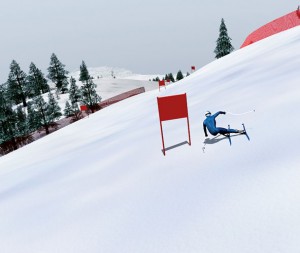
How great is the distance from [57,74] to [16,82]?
483 inches

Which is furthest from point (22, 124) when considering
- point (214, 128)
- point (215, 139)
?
point (214, 128)

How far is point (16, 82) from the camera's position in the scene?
69.0 meters

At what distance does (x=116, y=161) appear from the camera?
8.19 metres

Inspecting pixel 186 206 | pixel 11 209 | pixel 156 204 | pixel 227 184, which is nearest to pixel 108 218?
pixel 156 204

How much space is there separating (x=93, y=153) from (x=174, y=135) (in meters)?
3.01

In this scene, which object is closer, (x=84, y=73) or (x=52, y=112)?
(x=52, y=112)

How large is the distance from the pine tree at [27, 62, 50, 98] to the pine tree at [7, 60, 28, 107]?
417cm

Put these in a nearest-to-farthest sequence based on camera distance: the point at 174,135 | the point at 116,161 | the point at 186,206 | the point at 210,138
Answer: the point at 186,206, the point at 210,138, the point at 116,161, the point at 174,135

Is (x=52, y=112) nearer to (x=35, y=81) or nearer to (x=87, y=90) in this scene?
(x=87, y=90)

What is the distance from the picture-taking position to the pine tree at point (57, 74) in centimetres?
7862

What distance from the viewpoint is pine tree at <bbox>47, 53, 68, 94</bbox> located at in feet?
258

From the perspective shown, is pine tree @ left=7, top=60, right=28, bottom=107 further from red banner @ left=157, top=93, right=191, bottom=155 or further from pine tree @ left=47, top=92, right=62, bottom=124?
red banner @ left=157, top=93, right=191, bottom=155

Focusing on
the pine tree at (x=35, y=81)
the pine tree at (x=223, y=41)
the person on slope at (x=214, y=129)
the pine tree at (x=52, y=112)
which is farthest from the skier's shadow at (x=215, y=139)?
the pine tree at (x=35, y=81)

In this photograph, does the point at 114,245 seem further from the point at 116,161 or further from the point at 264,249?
the point at 116,161
